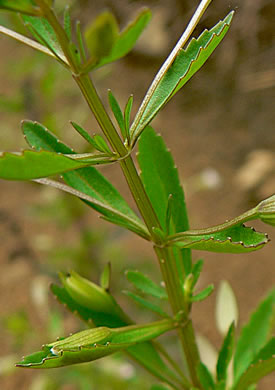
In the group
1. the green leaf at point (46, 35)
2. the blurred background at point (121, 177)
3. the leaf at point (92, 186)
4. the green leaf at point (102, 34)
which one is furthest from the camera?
the blurred background at point (121, 177)

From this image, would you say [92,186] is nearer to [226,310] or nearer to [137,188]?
[137,188]

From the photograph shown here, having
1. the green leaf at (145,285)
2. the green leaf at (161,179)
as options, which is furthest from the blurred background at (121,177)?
the green leaf at (145,285)

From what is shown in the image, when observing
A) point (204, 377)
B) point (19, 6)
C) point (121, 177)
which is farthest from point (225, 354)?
point (121, 177)

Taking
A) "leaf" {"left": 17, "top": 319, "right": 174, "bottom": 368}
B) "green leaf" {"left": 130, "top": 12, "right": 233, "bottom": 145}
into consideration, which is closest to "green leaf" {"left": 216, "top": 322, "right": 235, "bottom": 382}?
"leaf" {"left": 17, "top": 319, "right": 174, "bottom": 368}

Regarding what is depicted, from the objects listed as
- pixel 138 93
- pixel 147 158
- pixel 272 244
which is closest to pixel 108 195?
pixel 147 158

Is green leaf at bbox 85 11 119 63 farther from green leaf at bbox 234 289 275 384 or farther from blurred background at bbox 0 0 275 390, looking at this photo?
blurred background at bbox 0 0 275 390

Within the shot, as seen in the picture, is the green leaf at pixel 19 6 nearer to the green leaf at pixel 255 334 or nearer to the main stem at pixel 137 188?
the main stem at pixel 137 188
